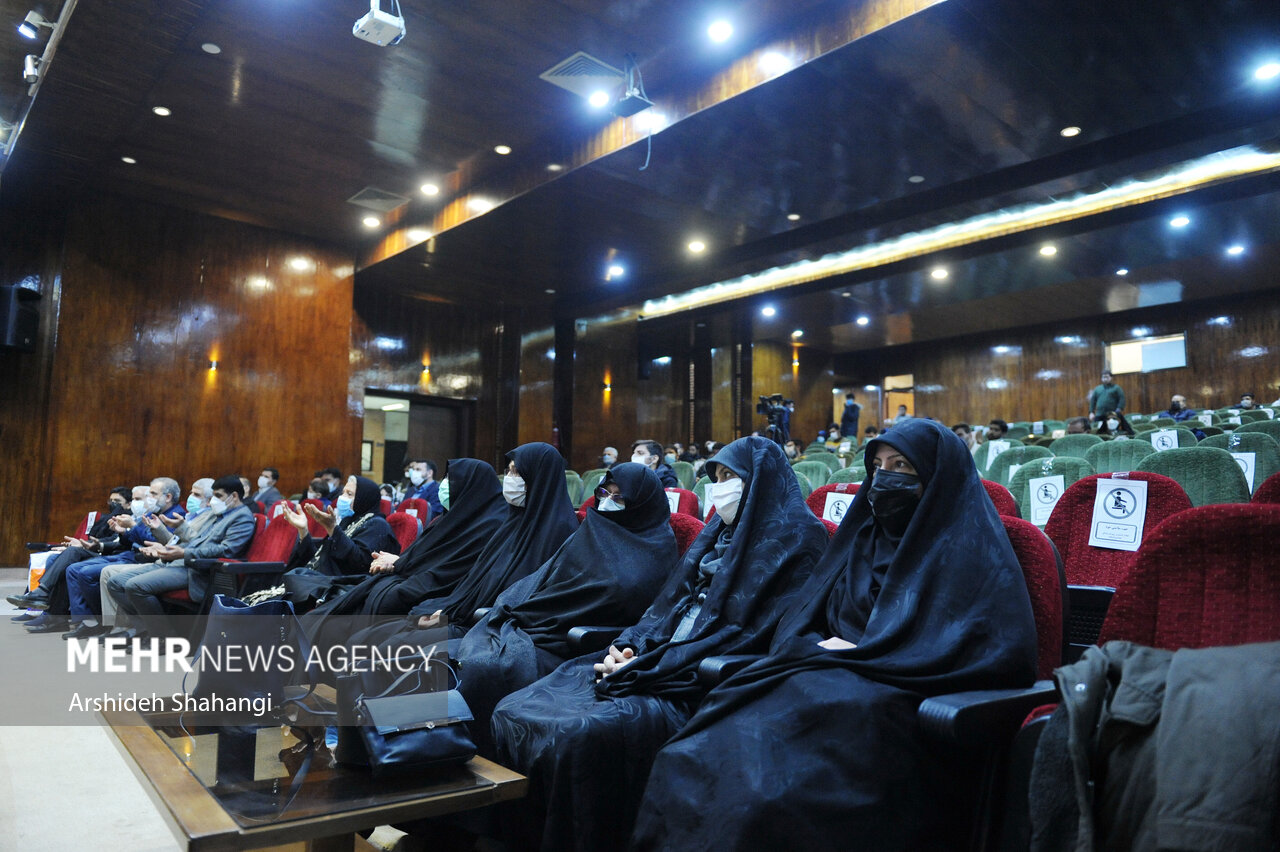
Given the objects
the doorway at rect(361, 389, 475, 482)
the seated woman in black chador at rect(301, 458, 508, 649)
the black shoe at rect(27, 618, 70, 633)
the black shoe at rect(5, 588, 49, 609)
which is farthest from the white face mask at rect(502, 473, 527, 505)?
the doorway at rect(361, 389, 475, 482)

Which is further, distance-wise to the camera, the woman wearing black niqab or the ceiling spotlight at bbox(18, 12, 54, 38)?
the ceiling spotlight at bbox(18, 12, 54, 38)

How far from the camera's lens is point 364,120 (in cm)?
685

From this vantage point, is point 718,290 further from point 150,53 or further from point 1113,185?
point 150,53

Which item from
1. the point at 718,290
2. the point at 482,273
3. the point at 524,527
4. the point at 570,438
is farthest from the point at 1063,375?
the point at 524,527

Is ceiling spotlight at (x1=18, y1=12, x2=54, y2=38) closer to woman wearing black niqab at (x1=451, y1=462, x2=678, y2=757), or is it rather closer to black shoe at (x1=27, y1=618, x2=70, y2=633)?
black shoe at (x1=27, y1=618, x2=70, y2=633)

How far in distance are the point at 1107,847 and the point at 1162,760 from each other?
6.3 inches

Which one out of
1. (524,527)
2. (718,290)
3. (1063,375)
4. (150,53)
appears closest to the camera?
(524,527)

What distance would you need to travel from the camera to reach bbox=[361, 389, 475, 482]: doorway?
38.8 ft

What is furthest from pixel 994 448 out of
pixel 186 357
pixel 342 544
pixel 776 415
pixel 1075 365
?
pixel 1075 365

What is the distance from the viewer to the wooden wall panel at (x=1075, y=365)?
1227 centimetres

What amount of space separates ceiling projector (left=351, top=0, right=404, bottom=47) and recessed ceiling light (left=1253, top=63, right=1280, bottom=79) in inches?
223

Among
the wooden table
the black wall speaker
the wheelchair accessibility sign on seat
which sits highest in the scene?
the black wall speaker

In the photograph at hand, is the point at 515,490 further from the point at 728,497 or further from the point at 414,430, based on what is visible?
the point at 414,430

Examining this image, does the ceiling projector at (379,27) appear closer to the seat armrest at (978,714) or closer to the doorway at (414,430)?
the seat armrest at (978,714)
